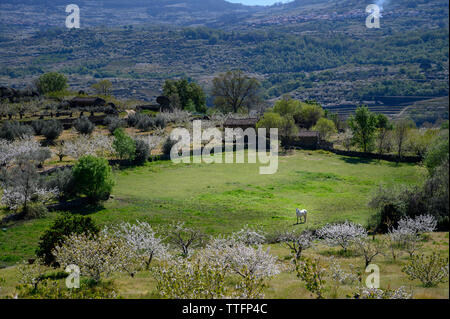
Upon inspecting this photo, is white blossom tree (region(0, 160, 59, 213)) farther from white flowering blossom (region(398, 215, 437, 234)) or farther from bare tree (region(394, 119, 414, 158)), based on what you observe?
bare tree (region(394, 119, 414, 158))

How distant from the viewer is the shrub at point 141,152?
159 feet

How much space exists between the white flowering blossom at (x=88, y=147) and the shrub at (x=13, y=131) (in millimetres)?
7118

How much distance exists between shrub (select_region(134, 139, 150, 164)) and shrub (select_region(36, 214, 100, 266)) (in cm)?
2728

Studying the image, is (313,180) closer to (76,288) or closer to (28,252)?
(28,252)

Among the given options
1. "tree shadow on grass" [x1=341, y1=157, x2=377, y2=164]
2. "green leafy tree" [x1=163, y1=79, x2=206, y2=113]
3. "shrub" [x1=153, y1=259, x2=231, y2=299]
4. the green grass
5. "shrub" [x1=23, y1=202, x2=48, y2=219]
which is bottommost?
"tree shadow on grass" [x1=341, y1=157, x2=377, y2=164]

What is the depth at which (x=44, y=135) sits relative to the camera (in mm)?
55938

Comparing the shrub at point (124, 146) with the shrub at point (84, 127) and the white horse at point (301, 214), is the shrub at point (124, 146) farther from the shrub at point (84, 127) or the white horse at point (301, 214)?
the white horse at point (301, 214)

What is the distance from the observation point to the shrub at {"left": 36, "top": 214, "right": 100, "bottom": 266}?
2027 centimetres

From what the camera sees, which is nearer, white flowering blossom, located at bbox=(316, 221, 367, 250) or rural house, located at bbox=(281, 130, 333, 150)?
white flowering blossom, located at bbox=(316, 221, 367, 250)

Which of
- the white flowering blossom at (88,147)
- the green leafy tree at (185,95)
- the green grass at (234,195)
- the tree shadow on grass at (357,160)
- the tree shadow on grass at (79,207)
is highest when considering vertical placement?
the green leafy tree at (185,95)

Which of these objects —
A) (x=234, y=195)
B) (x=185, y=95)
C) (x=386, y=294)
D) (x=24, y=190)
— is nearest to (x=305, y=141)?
(x=234, y=195)

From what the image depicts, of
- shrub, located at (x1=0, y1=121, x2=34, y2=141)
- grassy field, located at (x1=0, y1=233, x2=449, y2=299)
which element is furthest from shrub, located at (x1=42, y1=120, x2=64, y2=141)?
grassy field, located at (x1=0, y1=233, x2=449, y2=299)

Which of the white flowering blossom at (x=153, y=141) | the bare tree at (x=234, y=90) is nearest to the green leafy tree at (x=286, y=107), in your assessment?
the bare tree at (x=234, y=90)
